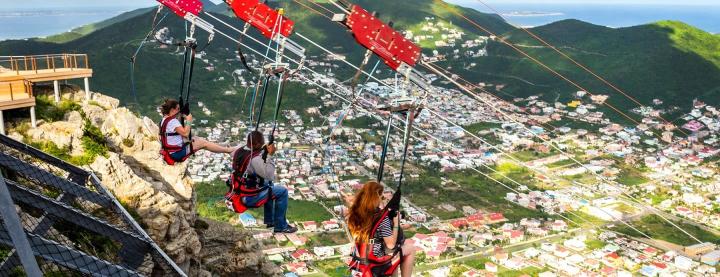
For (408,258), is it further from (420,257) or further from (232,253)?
(420,257)

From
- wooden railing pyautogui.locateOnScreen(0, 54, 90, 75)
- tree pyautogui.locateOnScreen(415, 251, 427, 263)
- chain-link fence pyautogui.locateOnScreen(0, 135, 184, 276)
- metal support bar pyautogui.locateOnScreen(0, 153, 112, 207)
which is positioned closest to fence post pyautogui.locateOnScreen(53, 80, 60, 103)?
wooden railing pyautogui.locateOnScreen(0, 54, 90, 75)

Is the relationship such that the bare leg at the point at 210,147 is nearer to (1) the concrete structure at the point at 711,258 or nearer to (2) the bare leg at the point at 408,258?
(2) the bare leg at the point at 408,258

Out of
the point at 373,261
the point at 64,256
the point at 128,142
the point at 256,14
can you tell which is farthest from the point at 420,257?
the point at 64,256

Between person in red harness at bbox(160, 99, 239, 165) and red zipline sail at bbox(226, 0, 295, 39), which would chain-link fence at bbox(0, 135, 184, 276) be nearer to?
person in red harness at bbox(160, 99, 239, 165)

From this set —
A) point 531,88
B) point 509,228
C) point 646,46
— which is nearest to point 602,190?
point 509,228

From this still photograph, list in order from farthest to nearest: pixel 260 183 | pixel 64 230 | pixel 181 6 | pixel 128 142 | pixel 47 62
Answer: pixel 47 62 → pixel 128 142 → pixel 181 6 → pixel 64 230 → pixel 260 183

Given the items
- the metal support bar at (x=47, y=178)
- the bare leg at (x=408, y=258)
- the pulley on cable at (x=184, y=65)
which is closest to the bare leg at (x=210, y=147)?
the pulley on cable at (x=184, y=65)
